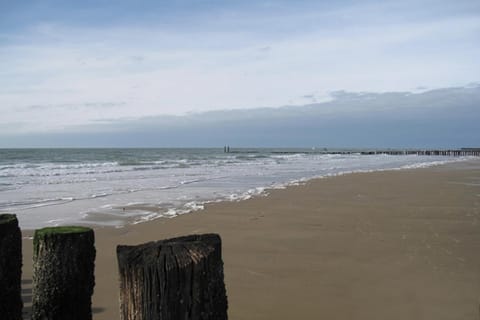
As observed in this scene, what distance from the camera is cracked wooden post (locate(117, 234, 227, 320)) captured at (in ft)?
7.20

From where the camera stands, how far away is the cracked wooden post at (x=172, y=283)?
219cm

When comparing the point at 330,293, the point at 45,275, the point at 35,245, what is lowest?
the point at 330,293

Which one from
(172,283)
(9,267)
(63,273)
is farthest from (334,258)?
(172,283)

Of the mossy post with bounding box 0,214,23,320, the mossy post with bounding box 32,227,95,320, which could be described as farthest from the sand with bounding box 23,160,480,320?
the mossy post with bounding box 32,227,95,320

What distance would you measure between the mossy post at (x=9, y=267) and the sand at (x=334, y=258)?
1.58 meters

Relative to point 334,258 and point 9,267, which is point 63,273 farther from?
point 334,258

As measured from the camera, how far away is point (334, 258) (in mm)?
7328

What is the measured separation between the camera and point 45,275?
3326 millimetres

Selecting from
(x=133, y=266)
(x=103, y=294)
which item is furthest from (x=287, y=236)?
(x=133, y=266)

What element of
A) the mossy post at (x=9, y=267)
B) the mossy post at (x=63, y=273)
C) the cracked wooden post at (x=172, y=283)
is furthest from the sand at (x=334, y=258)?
the cracked wooden post at (x=172, y=283)

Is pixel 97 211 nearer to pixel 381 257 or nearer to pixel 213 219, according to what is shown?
pixel 213 219

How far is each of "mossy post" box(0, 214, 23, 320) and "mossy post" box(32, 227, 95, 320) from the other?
20 cm

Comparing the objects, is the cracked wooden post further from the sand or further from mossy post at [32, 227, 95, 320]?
the sand

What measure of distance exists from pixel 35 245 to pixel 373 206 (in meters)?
11.4
